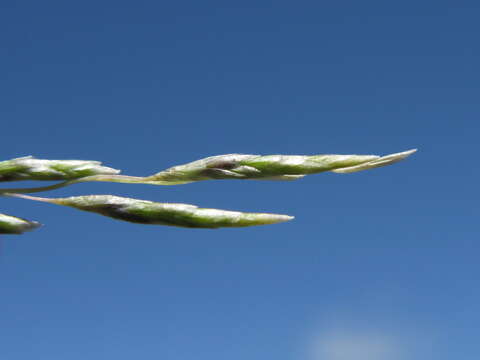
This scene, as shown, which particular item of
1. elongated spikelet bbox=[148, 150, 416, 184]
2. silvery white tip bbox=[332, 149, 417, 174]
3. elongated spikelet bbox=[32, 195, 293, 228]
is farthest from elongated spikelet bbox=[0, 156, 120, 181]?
silvery white tip bbox=[332, 149, 417, 174]

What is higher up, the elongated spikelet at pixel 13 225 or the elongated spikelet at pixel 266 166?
the elongated spikelet at pixel 266 166

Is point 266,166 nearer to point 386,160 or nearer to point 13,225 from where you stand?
point 386,160

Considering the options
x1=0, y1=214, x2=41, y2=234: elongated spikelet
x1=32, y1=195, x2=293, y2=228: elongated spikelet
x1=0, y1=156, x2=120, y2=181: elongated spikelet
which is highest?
x1=0, y1=156, x2=120, y2=181: elongated spikelet

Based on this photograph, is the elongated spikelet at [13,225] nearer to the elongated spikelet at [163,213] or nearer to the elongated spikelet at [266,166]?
the elongated spikelet at [163,213]

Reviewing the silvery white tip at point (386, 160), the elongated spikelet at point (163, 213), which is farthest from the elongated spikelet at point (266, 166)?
the elongated spikelet at point (163, 213)

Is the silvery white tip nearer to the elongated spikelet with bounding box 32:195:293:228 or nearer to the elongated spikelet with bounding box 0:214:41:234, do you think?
the elongated spikelet with bounding box 32:195:293:228

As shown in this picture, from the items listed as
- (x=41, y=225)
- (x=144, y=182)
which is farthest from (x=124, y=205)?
(x=41, y=225)
